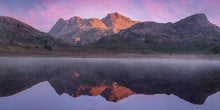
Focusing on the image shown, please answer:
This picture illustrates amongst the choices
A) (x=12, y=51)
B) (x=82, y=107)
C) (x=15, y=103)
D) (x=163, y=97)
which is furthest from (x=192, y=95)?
(x=12, y=51)

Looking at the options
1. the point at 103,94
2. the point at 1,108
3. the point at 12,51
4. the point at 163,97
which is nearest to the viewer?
the point at 1,108

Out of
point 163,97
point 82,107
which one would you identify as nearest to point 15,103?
point 82,107

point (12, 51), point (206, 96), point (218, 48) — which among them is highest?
point (218, 48)

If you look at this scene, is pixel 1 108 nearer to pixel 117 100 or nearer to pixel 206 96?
pixel 117 100

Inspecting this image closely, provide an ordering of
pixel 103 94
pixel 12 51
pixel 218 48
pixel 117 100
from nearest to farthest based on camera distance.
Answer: pixel 117 100
pixel 103 94
pixel 12 51
pixel 218 48

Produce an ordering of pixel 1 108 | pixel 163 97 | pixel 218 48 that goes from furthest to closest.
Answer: pixel 218 48 < pixel 163 97 < pixel 1 108

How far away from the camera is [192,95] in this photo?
16516 mm

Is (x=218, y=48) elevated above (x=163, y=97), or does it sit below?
above

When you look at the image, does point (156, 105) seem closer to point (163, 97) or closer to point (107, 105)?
point (163, 97)

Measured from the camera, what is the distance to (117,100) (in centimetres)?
1484

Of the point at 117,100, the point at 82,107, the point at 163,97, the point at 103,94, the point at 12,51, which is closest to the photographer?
the point at 82,107

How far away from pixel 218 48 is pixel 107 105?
166 meters

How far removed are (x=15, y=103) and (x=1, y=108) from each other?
131cm

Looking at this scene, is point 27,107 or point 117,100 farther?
point 117,100
